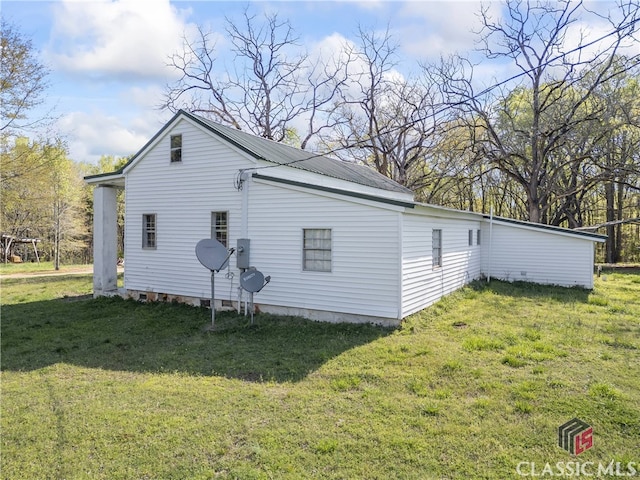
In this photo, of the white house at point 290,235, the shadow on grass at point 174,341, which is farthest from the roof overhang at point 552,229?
the shadow on grass at point 174,341

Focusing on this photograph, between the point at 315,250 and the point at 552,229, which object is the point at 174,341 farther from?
the point at 552,229

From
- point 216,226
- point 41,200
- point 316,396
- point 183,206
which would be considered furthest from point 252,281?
point 41,200

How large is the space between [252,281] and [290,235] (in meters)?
1.47

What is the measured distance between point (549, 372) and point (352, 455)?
3.86 meters

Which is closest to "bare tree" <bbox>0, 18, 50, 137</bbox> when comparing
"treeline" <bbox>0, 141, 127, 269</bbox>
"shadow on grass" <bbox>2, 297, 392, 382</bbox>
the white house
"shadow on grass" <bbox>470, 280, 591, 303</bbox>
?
"treeline" <bbox>0, 141, 127, 269</bbox>

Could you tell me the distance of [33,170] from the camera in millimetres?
18219

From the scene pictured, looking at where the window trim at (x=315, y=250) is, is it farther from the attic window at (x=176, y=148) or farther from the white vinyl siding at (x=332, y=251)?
the attic window at (x=176, y=148)

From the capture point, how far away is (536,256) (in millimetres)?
15156

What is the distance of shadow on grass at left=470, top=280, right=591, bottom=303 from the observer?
12.4 m

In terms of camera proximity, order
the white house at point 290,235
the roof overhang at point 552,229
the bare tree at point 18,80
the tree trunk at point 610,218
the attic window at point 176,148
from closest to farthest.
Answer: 1. the white house at point 290,235
2. the attic window at point 176,148
3. the roof overhang at point 552,229
4. the bare tree at point 18,80
5. the tree trunk at point 610,218

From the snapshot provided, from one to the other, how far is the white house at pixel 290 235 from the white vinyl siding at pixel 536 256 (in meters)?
0.04

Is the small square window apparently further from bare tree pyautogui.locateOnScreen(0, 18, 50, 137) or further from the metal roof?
bare tree pyautogui.locateOnScreen(0, 18, 50, 137)

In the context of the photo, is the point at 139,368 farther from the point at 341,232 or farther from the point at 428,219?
the point at 428,219

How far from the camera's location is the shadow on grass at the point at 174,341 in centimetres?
687
